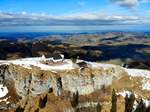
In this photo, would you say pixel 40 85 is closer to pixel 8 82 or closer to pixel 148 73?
pixel 8 82

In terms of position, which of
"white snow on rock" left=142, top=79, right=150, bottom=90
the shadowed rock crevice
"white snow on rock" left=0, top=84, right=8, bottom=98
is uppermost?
"white snow on rock" left=0, top=84, right=8, bottom=98

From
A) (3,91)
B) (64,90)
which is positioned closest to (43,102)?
(64,90)

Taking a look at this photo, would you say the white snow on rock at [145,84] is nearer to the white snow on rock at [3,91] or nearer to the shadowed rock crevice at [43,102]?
the shadowed rock crevice at [43,102]

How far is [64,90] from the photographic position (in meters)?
161

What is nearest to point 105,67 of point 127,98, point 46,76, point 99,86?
point 99,86

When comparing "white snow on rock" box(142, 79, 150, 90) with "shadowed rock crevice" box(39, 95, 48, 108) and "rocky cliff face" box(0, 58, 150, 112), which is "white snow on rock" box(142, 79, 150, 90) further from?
"shadowed rock crevice" box(39, 95, 48, 108)

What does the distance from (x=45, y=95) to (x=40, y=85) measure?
588 centimetres

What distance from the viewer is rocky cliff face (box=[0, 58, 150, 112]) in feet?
494

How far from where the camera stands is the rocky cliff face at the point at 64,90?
15050 centimetres

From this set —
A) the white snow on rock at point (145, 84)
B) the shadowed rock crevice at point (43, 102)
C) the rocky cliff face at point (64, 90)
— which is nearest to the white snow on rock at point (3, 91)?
the rocky cliff face at point (64, 90)

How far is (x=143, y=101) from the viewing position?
164 meters

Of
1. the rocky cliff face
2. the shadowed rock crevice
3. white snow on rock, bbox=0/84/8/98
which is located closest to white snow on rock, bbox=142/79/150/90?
the rocky cliff face

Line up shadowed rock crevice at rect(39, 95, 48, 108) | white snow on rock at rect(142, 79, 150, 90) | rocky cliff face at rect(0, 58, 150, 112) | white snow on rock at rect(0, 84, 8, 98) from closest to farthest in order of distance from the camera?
shadowed rock crevice at rect(39, 95, 48, 108)
white snow on rock at rect(0, 84, 8, 98)
rocky cliff face at rect(0, 58, 150, 112)
white snow on rock at rect(142, 79, 150, 90)

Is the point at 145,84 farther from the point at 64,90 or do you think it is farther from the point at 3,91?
the point at 3,91
